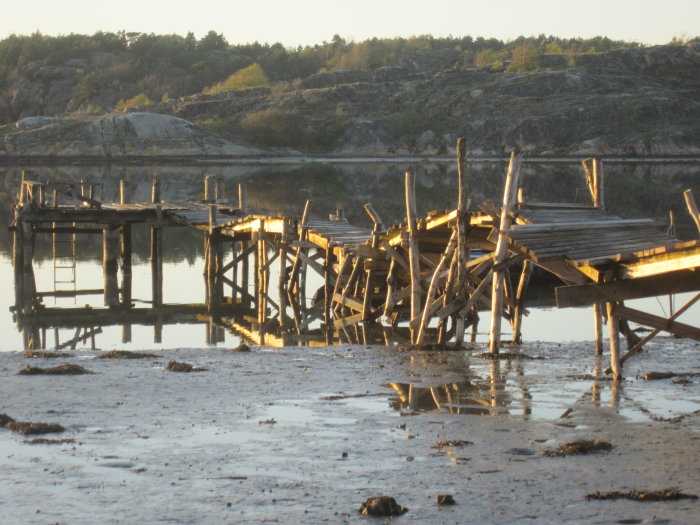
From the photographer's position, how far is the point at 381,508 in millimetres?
8859

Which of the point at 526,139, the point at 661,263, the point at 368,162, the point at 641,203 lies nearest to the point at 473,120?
the point at 526,139

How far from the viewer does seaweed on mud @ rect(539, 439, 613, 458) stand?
34.8 ft

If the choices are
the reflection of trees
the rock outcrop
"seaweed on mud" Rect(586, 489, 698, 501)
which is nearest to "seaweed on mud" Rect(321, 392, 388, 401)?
"seaweed on mud" Rect(586, 489, 698, 501)

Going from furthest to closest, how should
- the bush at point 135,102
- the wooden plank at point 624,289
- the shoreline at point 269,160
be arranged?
the bush at point 135,102 → the shoreline at point 269,160 → the wooden plank at point 624,289

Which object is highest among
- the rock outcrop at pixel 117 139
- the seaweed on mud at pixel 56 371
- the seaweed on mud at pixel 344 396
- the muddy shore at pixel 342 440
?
the rock outcrop at pixel 117 139

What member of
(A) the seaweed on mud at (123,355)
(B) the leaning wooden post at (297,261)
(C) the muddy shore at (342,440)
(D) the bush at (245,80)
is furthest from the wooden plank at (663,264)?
(D) the bush at (245,80)

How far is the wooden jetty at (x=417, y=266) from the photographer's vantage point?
44.6 feet

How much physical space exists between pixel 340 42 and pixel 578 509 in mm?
176211

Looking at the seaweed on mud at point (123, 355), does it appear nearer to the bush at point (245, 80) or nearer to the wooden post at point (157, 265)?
the wooden post at point (157, 265)

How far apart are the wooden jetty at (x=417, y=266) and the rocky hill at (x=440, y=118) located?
65.0m

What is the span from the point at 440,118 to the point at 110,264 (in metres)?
80.1

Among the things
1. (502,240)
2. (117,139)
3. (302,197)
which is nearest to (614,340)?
(502,240)

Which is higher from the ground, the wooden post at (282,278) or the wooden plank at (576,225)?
the wooden plank at (576,225)

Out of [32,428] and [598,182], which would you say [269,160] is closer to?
[598,182]
